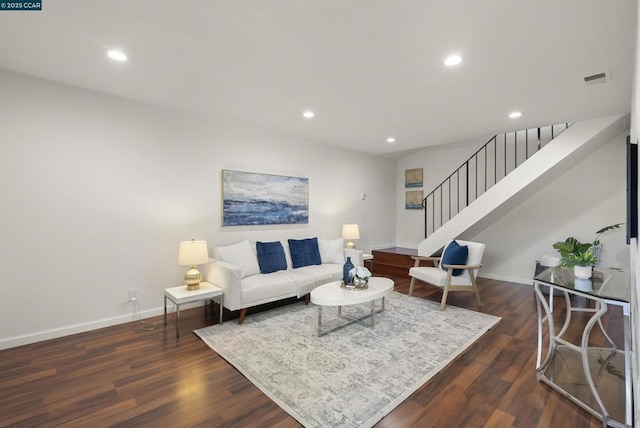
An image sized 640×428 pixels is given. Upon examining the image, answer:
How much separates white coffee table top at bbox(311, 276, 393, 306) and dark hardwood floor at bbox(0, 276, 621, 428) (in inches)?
38.0

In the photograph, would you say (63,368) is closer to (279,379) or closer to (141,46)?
(279,379)

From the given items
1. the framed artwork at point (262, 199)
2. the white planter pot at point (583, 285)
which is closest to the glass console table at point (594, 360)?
the white planter pot at point (583, 285)

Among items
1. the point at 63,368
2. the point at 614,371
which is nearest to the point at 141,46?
the point at 63,368

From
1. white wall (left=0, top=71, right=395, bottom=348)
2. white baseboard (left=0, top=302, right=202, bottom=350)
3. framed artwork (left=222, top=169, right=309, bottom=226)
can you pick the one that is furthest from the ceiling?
white baseboard (left=0, top=302, right=202, bottom=350)

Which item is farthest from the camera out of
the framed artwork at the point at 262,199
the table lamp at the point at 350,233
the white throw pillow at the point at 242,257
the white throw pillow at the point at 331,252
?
the table lamp at the point at 350,233

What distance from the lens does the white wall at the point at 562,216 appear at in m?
4.52

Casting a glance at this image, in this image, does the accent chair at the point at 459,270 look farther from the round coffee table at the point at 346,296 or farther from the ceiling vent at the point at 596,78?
the ceiling vent at the point at 596,78

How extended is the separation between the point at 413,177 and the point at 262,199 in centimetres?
401

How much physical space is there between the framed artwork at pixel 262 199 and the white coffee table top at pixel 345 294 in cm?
173

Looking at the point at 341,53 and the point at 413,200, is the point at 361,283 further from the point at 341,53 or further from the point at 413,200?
the point at 413,200

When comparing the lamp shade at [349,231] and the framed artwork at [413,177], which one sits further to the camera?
the framed artwork at [413,177]

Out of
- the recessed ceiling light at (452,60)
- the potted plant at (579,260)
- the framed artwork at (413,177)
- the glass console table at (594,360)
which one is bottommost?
the glass console table at (594,360)

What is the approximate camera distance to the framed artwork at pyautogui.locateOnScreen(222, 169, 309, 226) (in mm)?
4262

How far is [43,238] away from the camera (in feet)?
9.63
